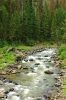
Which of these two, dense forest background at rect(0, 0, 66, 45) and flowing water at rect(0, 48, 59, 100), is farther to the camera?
dense forest background at rect(0, 0, 66, 45)

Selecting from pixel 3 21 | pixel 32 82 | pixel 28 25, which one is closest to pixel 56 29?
pixel 28 25

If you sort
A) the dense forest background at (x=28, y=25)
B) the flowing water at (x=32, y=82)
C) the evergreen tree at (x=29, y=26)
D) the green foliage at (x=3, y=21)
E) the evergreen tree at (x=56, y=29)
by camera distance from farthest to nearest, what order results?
the evergreen tree at (x=56, y=29) < the evergreen tree at (x=29, y=26) < the dense forest background at (x=28, y=25) < the green foliage at (x=3, y=21) < the flowing water at (x=32, y=82)

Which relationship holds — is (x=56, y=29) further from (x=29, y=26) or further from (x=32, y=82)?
(x=32, y=82)

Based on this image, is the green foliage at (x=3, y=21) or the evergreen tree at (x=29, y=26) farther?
the evergreen tree at (x=29, y=26)

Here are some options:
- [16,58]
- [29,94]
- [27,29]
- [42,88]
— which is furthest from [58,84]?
[27,29]

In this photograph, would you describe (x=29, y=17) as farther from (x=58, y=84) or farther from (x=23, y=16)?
(x=58, y=84)

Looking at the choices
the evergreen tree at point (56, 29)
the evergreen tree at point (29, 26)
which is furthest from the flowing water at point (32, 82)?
the evergreen tree at point (56, 29)

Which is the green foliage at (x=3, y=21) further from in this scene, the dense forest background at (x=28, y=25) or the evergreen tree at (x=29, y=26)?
the evergreen tree at (x=29, y=26)

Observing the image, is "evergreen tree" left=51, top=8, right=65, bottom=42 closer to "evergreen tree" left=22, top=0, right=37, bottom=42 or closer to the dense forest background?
the dense forest background

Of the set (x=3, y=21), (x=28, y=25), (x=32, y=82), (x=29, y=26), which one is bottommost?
(x=29, y=26)

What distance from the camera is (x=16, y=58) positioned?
5197 centimetres

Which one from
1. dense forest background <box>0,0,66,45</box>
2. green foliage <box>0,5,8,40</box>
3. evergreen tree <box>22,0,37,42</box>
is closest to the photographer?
green foliage <box>0,5,8,40</box>

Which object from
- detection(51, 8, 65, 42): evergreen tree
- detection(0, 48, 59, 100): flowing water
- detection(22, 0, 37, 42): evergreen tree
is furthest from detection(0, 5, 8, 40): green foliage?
detection(0, 48, 59, 100): flowing water

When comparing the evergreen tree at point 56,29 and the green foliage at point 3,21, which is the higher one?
the green foliage at point 3,21
